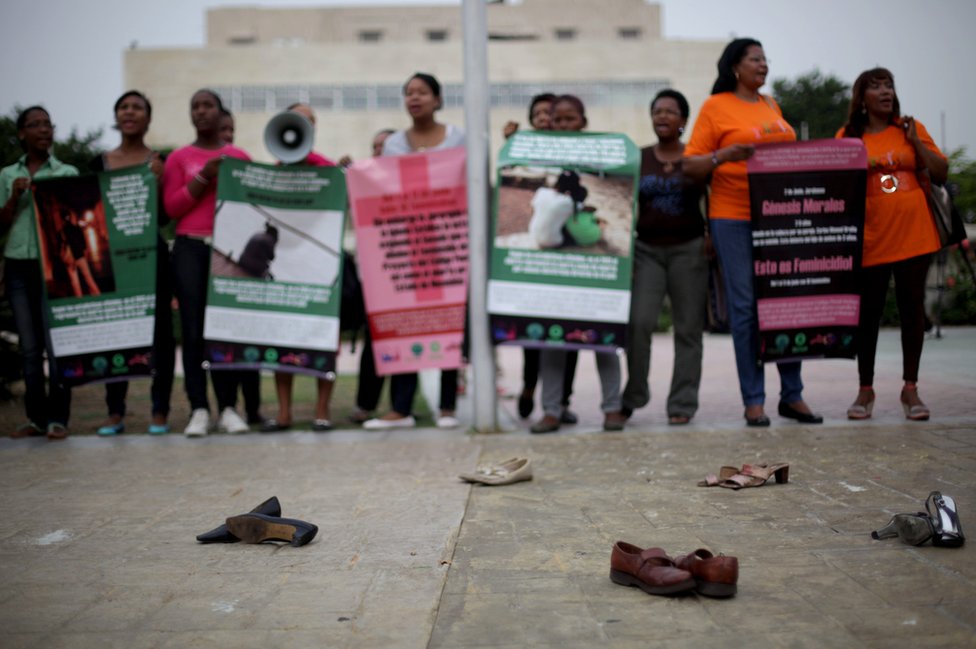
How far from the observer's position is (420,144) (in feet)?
22.8

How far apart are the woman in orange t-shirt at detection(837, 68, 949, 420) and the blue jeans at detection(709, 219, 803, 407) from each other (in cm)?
56

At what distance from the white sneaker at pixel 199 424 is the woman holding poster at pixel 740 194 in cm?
334

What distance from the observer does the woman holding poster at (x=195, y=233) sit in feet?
22.0

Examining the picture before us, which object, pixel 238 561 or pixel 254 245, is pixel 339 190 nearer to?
pixel 254 245

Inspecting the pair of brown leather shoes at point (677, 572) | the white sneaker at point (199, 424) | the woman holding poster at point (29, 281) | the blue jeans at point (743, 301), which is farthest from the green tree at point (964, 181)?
the woman holding poster at point (29, 281)

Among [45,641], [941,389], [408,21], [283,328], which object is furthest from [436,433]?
[408,21]

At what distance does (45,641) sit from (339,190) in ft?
14.8

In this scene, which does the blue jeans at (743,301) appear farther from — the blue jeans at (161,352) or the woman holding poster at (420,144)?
the blue jeans at (161,352)

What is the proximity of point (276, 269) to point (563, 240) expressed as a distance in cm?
191

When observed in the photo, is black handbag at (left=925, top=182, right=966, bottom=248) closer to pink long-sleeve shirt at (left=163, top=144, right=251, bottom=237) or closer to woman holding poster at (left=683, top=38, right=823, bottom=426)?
woman holding poster at (left=683, top=38, right=823, bottom=426)

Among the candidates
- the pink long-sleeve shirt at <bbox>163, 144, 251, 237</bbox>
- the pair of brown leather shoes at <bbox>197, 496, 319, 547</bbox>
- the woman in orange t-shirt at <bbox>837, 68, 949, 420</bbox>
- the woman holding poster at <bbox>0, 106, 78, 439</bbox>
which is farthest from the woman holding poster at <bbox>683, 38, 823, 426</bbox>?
the woman holding poster at <bbox>0, 106, 78, 439</bbox>

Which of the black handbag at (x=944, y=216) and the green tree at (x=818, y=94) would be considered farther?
the green tree at (x=818, y=94)

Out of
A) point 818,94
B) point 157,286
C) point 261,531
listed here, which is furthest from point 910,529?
point 818,94

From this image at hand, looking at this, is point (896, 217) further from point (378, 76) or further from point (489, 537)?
point (378, 76)
